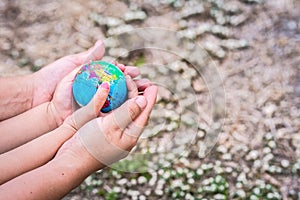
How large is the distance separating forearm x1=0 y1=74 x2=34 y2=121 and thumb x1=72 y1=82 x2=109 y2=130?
0.99 feet

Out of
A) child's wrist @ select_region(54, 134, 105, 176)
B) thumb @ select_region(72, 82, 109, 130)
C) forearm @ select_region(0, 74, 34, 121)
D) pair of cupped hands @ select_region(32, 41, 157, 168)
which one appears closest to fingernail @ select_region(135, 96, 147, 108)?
pair of cupped hands @ select_region(32, 41, 157, 168)

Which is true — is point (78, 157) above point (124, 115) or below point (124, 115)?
below

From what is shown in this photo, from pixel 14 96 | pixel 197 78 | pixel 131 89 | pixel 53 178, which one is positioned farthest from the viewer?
pixel 197 78

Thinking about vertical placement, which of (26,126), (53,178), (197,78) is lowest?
(53,178)

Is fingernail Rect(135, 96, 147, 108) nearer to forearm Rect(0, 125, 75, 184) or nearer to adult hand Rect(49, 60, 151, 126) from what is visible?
adult hand Rect(49, 60, 151, 126)

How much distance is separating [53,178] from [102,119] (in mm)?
267

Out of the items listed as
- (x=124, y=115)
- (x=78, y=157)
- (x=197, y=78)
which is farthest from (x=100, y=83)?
(x=197, y=78)

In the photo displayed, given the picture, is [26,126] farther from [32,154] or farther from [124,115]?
[124,115]

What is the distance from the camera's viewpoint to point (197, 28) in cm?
292

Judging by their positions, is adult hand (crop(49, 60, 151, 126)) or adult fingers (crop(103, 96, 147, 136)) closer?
adult fingers (crop(103, 96, 147, 136))

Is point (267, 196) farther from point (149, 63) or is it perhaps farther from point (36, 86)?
point (36, 86)

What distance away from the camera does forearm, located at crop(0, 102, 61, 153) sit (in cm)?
217

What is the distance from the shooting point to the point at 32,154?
6.70 feet

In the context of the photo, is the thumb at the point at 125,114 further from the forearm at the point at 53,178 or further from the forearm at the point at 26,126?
the forearm at the point at 26,126
